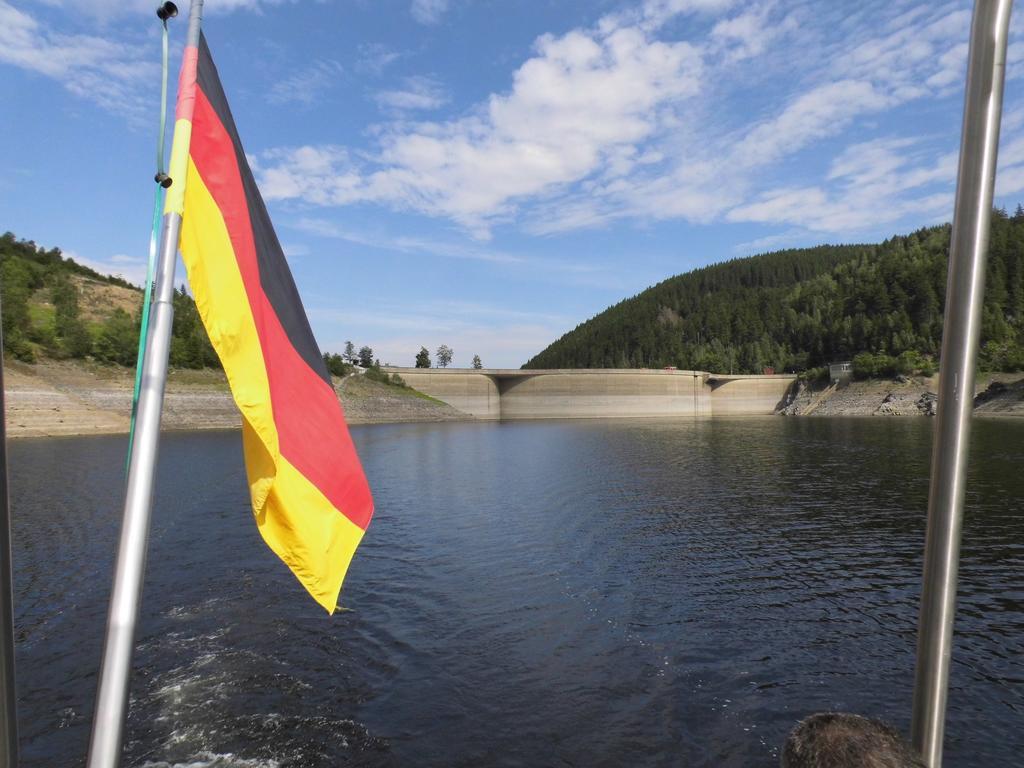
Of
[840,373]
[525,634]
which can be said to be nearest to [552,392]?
[840,373]

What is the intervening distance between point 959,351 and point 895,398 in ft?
439

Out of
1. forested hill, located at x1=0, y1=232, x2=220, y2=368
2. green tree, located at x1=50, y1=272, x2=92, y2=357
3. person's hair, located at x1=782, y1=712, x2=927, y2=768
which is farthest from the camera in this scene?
green tree, located at x1=50, y1=272, x2=92, y2=357

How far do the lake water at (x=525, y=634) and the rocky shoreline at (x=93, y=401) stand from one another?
43.7m

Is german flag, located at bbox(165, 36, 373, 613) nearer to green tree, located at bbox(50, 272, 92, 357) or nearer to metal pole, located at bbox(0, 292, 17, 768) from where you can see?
metal pole, located at bbox(0, 292, 17, 768)

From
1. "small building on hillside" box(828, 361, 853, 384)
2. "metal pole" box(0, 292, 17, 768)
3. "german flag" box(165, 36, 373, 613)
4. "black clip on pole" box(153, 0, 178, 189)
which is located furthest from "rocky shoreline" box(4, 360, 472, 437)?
"small building on hillside" box(828, 361, 853, 384)

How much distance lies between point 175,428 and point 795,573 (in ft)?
239

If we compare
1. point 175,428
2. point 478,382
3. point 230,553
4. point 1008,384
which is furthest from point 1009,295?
point 230,553

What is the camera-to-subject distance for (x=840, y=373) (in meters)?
138

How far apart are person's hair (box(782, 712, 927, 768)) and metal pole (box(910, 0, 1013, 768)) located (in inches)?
4.8

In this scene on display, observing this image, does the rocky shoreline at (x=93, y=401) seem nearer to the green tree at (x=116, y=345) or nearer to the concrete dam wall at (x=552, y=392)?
the green tree at (x=116, y=345)

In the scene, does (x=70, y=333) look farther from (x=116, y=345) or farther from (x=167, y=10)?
(x=167, y=10)

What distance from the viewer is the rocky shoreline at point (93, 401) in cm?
6138

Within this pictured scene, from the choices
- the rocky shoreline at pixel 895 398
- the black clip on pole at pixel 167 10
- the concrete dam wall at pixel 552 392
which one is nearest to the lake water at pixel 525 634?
the black clip on pole at pixel 167 10

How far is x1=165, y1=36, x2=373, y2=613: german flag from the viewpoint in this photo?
12.0 feet
